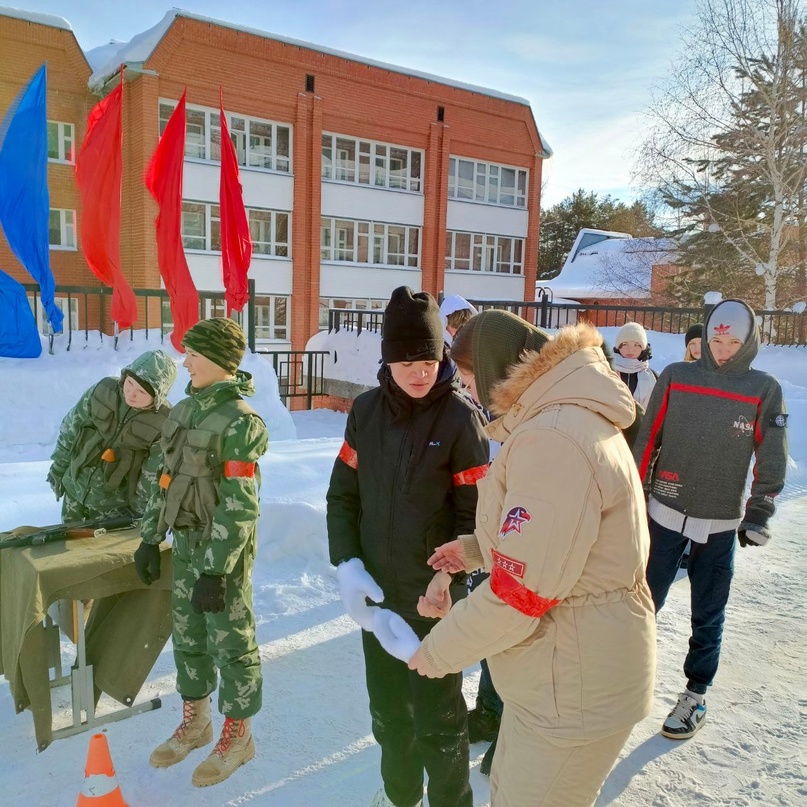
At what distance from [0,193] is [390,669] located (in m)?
10.4

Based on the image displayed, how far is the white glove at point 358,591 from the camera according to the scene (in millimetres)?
2234

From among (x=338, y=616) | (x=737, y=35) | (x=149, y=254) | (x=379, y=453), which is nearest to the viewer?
(x=379, y=453)

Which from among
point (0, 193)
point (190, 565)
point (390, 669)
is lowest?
point (390, 669)

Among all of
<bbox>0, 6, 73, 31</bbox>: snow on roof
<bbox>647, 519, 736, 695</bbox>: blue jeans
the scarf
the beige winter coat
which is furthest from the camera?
<bbox>0, 6, 73, 31</bbox>: snow on roof

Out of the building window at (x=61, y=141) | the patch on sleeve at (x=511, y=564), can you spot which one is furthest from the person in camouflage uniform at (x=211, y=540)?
the building window at (x=61, y=141)

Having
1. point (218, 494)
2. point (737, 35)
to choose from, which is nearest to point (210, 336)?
point (218, 494)

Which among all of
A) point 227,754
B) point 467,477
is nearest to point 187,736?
point 227,754

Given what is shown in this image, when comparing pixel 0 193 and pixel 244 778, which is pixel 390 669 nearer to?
pixel 244 778

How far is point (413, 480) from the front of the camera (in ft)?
7.75

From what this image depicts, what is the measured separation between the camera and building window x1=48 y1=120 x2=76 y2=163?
21547 mm

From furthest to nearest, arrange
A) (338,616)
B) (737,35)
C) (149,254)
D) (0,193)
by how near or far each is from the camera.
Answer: (149,254), (737,35), (0,193), (338,616)

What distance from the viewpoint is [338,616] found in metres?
4.26

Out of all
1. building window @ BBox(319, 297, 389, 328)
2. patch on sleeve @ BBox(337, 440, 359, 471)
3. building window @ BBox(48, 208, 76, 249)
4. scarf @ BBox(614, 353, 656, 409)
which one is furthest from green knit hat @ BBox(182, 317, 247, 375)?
building window @ BBox(48, 208, 76, 249)

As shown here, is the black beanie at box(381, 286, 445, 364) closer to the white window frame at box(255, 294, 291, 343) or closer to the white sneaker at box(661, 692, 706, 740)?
the white sneaker at box(661, 692, 706, 740)
